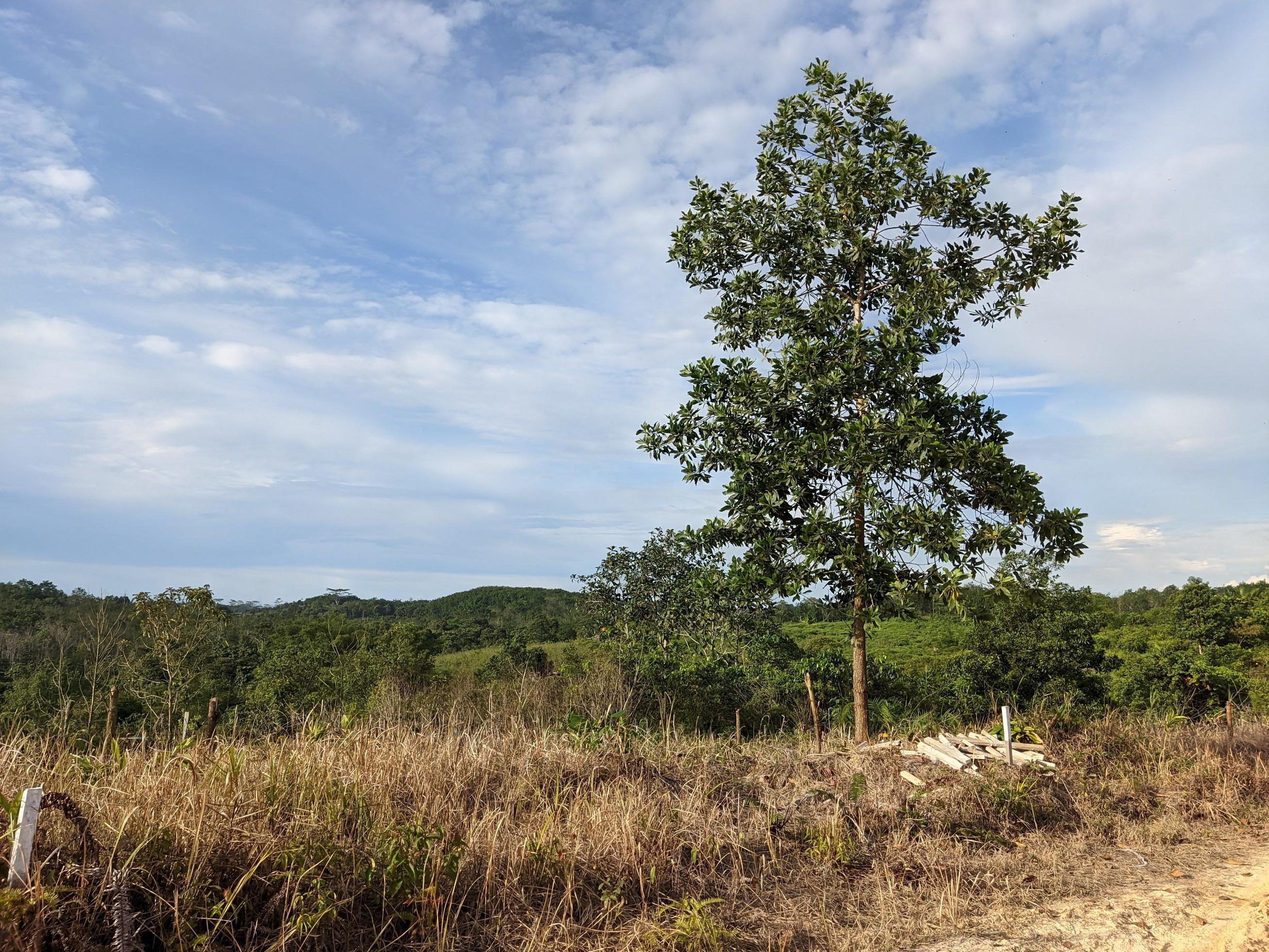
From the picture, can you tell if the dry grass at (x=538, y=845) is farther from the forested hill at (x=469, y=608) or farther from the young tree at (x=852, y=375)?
the forested hill at (x=469, y=608)

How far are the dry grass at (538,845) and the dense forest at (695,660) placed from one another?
1.86m

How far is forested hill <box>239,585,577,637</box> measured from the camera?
45.1 metres

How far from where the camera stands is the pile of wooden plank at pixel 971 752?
7719mm

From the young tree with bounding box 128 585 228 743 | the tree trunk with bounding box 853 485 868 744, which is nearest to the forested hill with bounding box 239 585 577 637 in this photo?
the young tree with bounding box 128 585 228 743

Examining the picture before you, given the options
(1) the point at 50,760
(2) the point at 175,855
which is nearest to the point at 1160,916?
(2) the point at 175,855

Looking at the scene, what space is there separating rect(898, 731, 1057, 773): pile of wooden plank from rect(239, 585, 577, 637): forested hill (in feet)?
99.8

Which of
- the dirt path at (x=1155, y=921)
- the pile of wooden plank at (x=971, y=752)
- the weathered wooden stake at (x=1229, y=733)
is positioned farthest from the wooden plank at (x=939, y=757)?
the weathered wooden stake at (x=1229, y=733)

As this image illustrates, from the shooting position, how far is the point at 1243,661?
70.9ft

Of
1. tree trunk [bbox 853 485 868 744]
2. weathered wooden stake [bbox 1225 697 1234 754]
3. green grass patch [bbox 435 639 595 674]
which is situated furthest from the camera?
green grass patch [bbox 435 639 595 674]

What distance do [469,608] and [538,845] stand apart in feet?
188

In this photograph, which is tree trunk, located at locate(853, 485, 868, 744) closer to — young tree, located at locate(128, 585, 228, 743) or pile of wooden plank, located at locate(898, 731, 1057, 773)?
pile of wooden plank, located at locate(898, 731, 1057, 773)

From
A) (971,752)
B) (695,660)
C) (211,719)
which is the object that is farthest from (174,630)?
(971,752)

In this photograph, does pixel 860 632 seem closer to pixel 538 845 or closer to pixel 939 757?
pixel 939 757

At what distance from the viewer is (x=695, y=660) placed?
15031 mm
